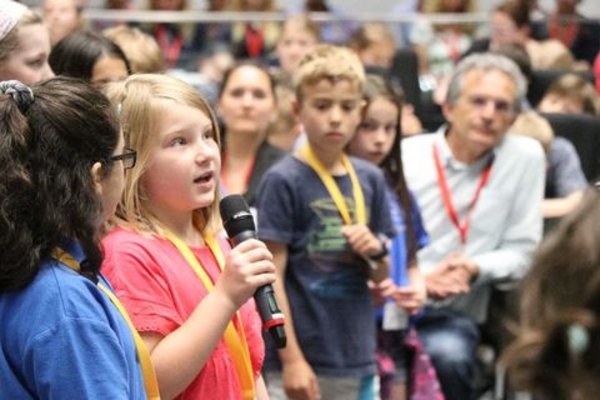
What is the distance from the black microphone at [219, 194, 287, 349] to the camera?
2.95 meters

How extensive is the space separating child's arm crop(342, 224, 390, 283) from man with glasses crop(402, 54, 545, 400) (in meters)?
1.05

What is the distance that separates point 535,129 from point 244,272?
3824mm

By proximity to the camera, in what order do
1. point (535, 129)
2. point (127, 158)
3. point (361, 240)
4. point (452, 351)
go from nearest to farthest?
point (127, 158)
point (361, 240)
point (452, 351)
point (535, 129)

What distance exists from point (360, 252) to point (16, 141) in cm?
210

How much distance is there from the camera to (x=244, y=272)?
2867mm

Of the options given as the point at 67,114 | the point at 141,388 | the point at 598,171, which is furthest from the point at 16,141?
the point at 598,171

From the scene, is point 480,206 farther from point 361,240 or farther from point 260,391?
point 260,391

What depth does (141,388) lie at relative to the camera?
8.39ft

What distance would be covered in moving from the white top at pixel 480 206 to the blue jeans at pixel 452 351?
0.15 m

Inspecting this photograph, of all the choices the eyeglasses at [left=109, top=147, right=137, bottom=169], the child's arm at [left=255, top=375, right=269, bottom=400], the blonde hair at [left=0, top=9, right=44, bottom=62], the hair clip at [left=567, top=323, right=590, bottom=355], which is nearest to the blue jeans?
the child's arm at [left=255, top=375, right=269, bottom=400]

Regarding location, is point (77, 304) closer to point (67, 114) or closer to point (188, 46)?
point (67, 114)

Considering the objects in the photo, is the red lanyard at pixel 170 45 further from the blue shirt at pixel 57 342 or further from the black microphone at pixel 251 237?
the blue shirt at pixel 57 342

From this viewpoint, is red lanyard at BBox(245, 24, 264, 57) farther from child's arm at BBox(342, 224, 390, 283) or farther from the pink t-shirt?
the pink t-shirt

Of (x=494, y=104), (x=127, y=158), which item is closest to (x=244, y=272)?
(x=127, y=158)
